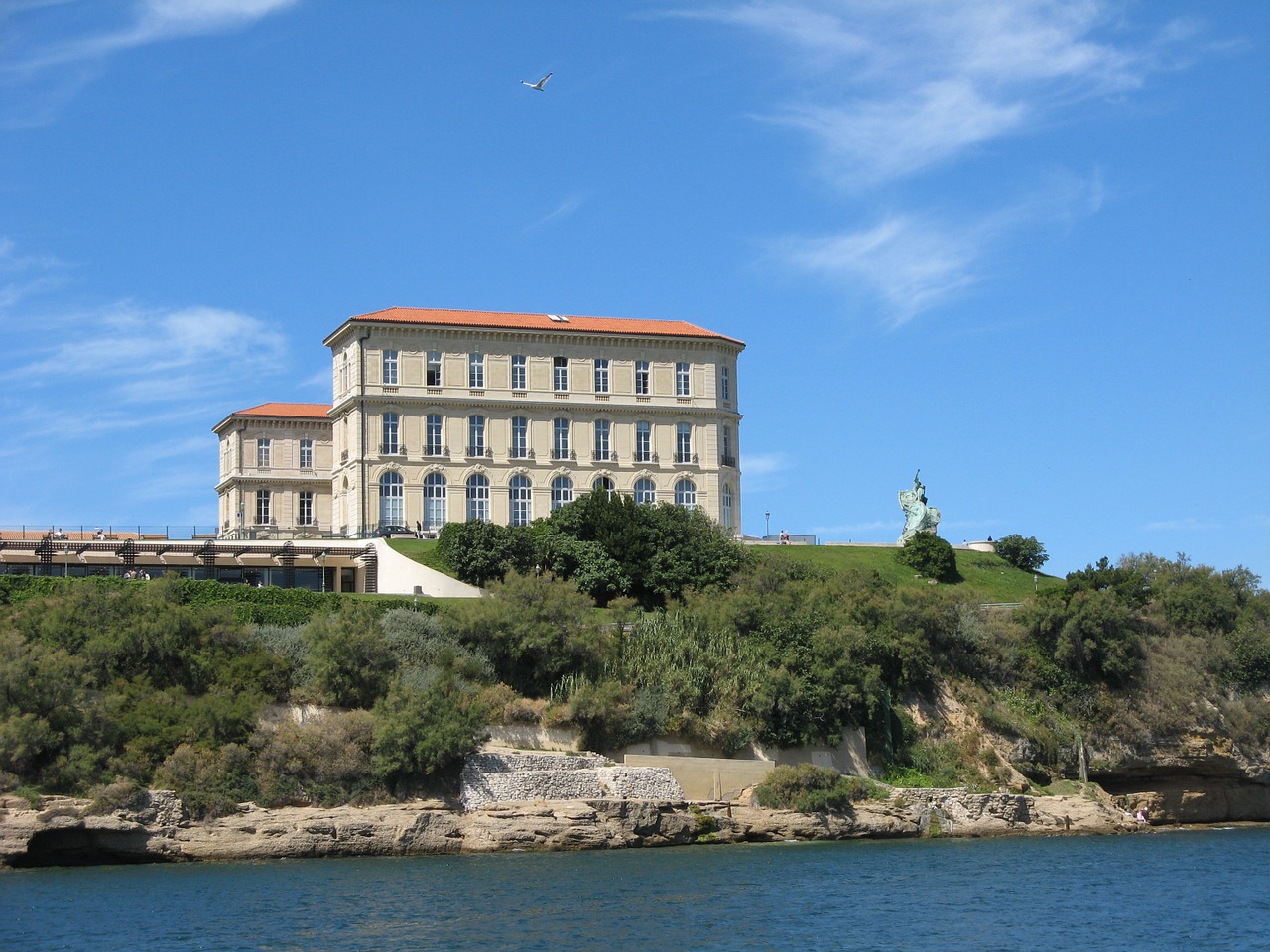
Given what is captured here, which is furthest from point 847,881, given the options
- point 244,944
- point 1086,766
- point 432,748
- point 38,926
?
point 1086,766

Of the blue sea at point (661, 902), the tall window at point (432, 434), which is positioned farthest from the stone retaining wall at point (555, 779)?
the tall window at point (432, 434)

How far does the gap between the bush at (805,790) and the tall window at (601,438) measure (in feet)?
108

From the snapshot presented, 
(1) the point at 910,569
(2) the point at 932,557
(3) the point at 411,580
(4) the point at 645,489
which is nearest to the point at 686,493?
(4) the point at 645,489

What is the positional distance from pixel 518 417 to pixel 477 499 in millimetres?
4449

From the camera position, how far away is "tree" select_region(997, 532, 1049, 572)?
84.9m

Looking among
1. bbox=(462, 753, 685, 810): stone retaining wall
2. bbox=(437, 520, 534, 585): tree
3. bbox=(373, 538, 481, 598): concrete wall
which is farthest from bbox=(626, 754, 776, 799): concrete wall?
bbox=(373, 538, 481, 598): concrete wall

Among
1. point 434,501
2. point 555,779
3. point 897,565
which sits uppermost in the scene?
point 434,501

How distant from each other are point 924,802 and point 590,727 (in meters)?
10.4

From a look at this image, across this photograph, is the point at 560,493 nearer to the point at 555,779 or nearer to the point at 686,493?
the point at 686,493

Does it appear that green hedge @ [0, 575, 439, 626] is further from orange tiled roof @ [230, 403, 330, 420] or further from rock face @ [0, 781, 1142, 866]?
orange tiled roof @ [230, 403, 330, 420]

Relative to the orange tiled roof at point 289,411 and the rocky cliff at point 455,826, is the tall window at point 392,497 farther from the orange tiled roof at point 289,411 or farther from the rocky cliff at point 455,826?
the rocky cliff at point 455,826

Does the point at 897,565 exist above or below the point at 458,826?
above

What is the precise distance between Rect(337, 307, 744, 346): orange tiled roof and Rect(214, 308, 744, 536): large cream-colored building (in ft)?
0.35

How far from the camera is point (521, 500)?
80.7 m
